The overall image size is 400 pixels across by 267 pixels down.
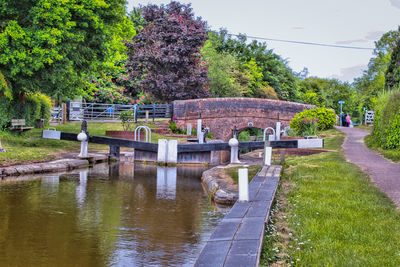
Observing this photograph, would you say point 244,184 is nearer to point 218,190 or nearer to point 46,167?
point 218,190

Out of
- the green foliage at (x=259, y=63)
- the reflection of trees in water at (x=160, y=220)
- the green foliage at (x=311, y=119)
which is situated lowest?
the reflection of trees in water at (x=160, y=220)

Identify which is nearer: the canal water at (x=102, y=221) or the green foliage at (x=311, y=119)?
the canal water at (x=102, y=221)

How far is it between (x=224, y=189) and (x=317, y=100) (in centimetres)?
4861

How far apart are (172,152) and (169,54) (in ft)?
55.8

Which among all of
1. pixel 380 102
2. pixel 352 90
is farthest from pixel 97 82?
pixel 352 90

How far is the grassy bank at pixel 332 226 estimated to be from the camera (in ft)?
17.6

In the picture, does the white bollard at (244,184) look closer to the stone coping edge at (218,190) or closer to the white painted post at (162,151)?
the stone coping edge at (218,190)

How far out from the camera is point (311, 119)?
2608 cm

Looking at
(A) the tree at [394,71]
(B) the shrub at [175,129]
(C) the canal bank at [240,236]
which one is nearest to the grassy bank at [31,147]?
(B) the shrub at [175,129]

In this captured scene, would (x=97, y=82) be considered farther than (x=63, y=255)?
Yes

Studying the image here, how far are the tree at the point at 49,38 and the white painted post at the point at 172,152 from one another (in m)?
4.37

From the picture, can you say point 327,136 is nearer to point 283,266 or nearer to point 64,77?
point 64,77

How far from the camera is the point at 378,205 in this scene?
7.98 m

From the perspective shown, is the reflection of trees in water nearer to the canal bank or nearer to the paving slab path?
the canal bank
